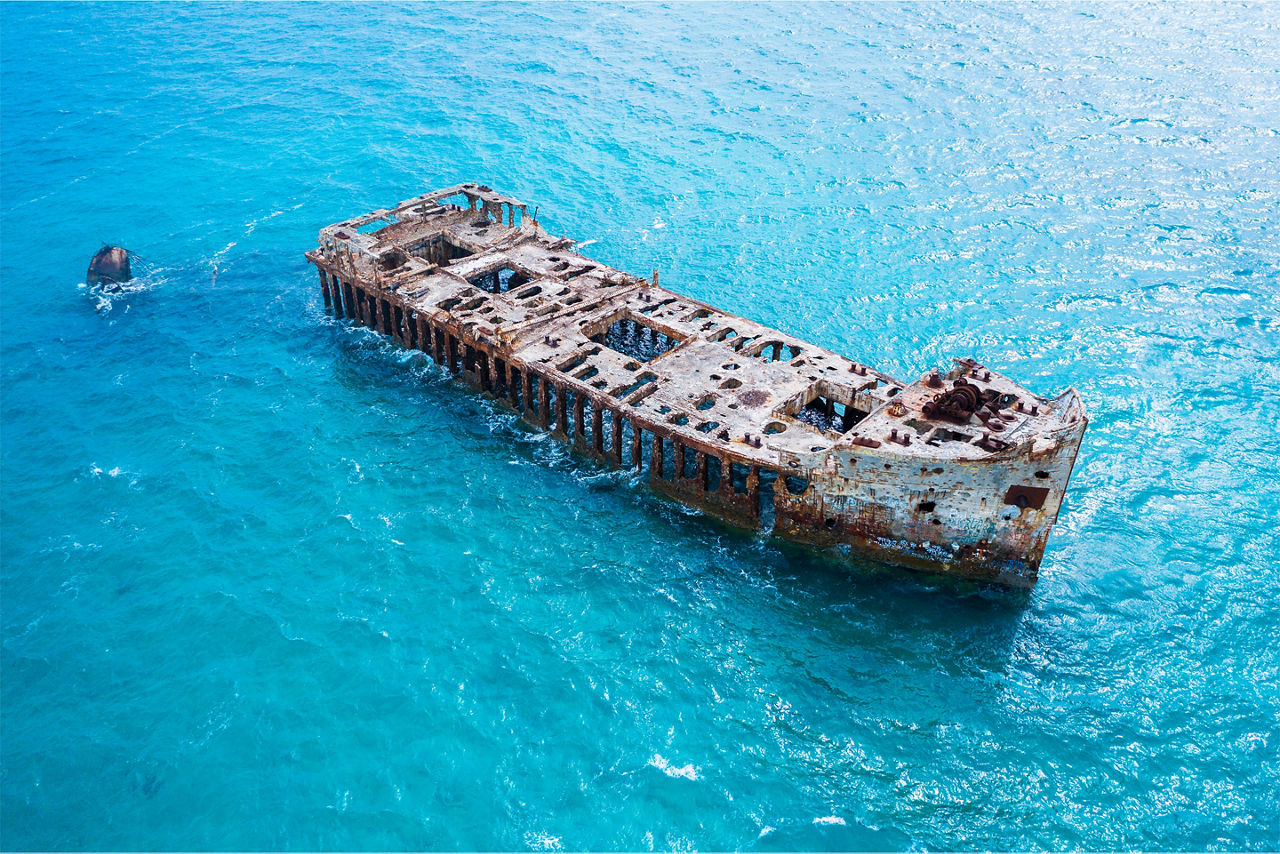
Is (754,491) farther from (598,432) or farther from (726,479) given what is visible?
(598,432)

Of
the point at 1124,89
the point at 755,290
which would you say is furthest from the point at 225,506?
the point at 1124,89

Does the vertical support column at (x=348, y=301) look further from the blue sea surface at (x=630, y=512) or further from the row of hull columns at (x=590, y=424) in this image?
the blue sea surface at (x=630, y=512)

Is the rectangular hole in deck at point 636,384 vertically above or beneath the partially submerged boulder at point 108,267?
above

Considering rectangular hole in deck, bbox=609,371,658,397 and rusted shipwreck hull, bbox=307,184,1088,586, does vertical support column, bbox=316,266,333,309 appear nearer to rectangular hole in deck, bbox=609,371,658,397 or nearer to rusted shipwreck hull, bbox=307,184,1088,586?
rusted shipwreck hull, bbox=307,184,1088,586

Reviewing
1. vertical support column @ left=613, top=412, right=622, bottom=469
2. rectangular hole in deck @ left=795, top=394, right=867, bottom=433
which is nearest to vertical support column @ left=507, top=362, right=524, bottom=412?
vertical support column @ left=613, top=412, right=622, bottom=469

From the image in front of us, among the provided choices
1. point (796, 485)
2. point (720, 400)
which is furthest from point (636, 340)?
point (796, 485)

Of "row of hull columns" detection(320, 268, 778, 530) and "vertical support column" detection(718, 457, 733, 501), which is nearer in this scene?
"vertical support column" detection(718, 457, 733, 501)

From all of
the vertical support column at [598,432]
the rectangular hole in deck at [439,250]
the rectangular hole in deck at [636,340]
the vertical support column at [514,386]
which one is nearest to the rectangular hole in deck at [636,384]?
the vertical support column at [598,432]
